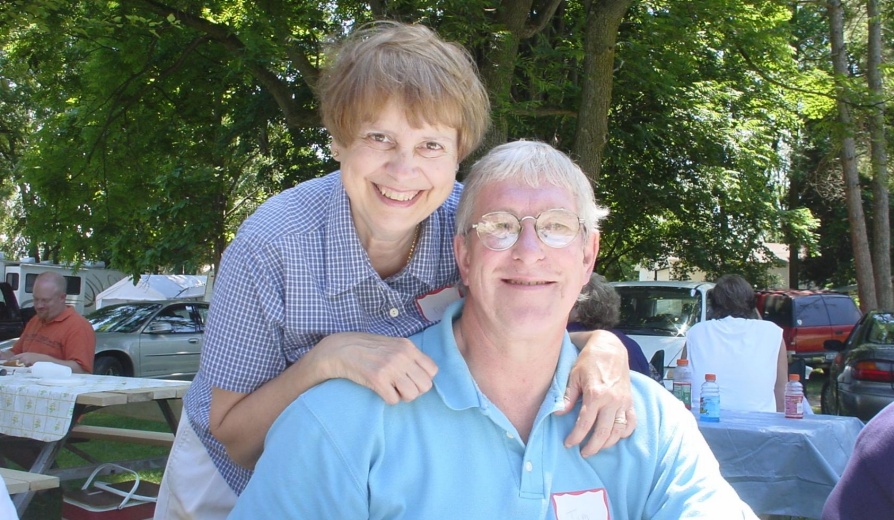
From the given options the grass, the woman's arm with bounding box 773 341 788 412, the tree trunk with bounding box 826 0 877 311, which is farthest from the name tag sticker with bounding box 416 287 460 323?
the tree trunk with bounding box 826 0 877 311

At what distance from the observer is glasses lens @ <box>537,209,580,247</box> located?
1901mm

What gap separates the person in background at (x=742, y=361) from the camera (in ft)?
18.0

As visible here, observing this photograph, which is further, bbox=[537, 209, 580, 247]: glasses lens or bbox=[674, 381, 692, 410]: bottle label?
bbox=[674, 381, 692, 410]: bottle label

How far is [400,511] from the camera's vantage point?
67.2 inches

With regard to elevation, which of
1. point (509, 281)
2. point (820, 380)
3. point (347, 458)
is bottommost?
point (820, 380)

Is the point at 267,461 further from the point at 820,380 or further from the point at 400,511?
the point at 820,380

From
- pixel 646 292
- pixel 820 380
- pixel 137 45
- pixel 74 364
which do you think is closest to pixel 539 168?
pixel 74 364

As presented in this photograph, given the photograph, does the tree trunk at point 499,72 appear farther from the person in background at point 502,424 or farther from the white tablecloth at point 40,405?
the person in background at point 502,424

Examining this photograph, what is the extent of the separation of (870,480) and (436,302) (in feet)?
3.62

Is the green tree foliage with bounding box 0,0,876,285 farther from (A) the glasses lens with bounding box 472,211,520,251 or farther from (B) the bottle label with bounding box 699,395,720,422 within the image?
(A) the glasses lens with bounding box 472,211,520,251

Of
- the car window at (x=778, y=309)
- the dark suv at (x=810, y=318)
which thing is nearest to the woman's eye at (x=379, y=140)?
the dark suv at (x=810, y=318)

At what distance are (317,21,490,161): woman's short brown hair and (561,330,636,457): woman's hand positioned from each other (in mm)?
609

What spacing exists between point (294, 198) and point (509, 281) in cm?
64

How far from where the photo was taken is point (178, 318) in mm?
14164
